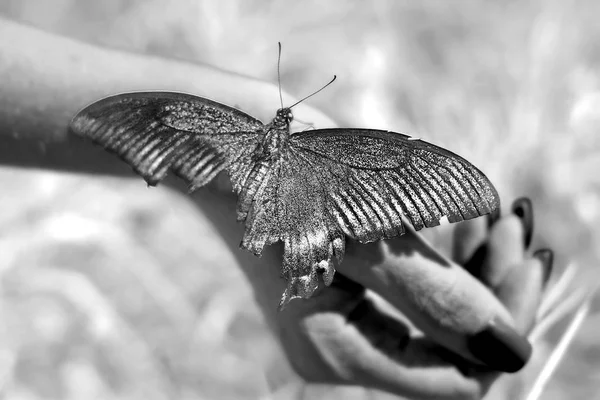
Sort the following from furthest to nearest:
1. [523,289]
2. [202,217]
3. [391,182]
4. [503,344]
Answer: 1. [202,217]
2. [523,289]
3. [503,344]
4. [391,182]

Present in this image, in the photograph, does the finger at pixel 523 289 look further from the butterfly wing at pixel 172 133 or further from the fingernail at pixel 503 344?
the butterfly wing at pixel 172 133

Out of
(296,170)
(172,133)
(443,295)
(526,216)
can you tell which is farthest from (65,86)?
(526,216)

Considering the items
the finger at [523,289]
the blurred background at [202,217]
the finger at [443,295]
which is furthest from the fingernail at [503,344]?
the blurred background at [202,217]

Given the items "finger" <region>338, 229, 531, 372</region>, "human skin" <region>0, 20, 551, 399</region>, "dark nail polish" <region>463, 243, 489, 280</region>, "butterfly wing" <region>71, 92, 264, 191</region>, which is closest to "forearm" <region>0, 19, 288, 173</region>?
"human skin" <region>0, 20, 551, 399</region>

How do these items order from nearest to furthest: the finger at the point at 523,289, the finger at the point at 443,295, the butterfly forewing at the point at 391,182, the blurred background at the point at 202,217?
1. the butterfly forewing at the point at 391,182
2. the finger at the point at 443,295
3. the finger at the point at 523,289
4. the blurred background at the point at 202,217

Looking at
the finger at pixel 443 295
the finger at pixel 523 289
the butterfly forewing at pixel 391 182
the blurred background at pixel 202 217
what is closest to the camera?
the butterfly forewing at pixel 391 182

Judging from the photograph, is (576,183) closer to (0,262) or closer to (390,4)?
(390,4)

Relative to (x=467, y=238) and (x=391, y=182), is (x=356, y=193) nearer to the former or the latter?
(x=391, y=182)
